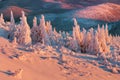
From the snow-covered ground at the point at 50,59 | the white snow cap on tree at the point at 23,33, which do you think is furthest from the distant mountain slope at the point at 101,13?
the white snow cap on tree at the point at 23,33

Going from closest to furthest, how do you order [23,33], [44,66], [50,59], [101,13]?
[44,66] → [50,59] → [23,33] → [101,13]

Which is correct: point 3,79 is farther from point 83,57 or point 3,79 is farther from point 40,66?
point 83,57

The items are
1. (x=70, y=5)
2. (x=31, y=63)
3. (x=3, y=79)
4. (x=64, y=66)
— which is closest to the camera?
(x=3, y=79)

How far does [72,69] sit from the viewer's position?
15.5m

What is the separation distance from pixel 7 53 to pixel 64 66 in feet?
6.95

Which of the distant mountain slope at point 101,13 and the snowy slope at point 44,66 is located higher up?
the snowy slope at point 44,66

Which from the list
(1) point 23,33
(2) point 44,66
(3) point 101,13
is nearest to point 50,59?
(2) point 44,66

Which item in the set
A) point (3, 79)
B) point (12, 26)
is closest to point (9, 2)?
point (12, 26)

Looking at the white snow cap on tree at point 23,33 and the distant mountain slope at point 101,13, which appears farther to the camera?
the distant mountain slope at point 101,13

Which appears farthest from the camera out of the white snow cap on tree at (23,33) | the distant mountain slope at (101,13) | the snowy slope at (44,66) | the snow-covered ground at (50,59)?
the distant mountain slope at (101,13)

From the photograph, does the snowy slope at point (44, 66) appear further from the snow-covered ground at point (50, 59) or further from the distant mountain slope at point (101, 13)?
the distant mountain slope at point (101, 13)

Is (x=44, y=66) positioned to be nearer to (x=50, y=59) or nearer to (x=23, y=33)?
(x=50, y=59)

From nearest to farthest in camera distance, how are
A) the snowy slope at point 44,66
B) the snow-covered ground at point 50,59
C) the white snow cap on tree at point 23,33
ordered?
the snowy slope at point 44,66 → the snow-covered ground at point 50,59 → the white snow cap on tree at point 23,33

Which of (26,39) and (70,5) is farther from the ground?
(26,39)
